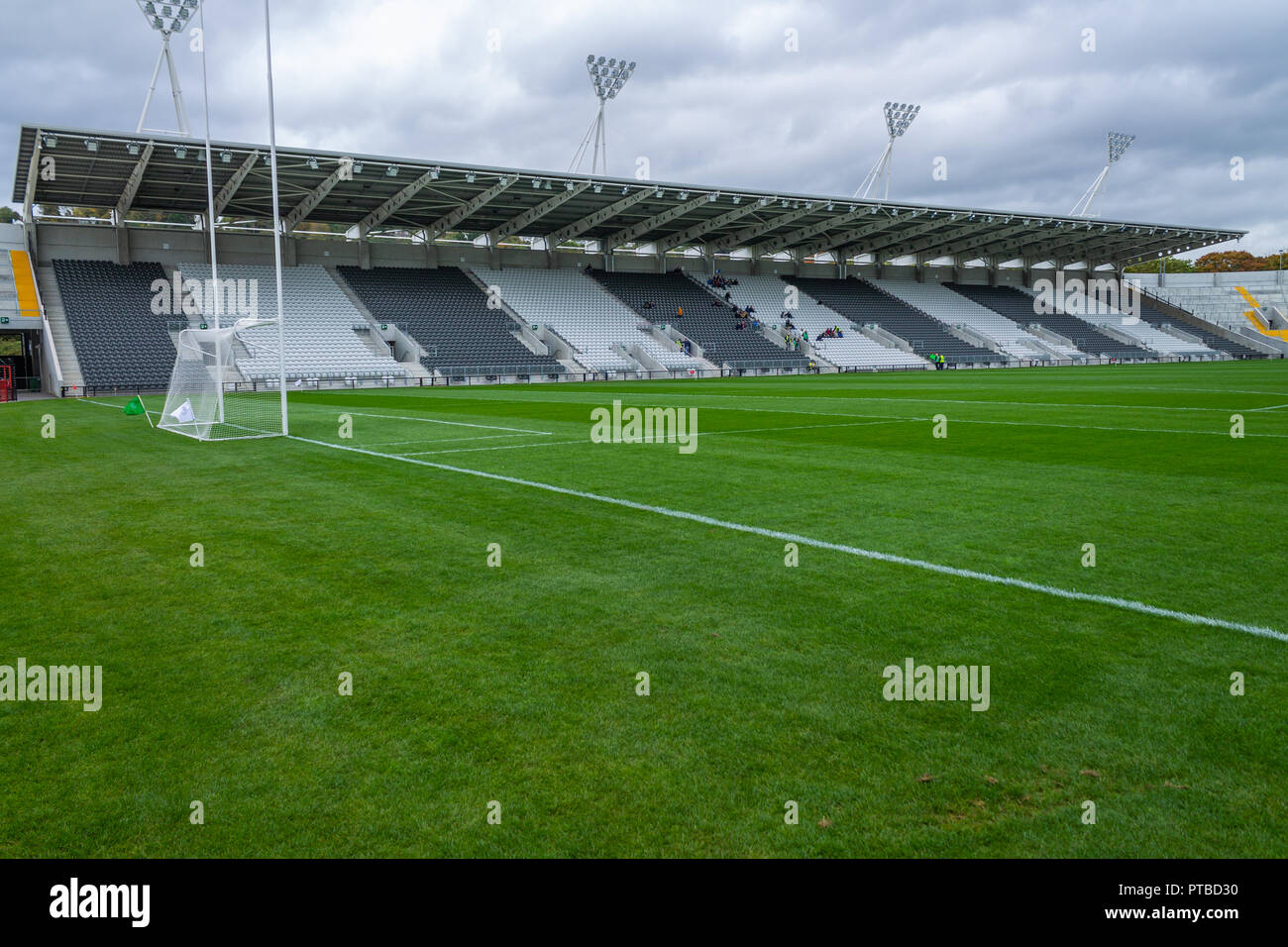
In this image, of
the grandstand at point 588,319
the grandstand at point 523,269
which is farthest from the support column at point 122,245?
the grandstand at point 588,319

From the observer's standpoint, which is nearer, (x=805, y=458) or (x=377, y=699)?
(x=377, y=699)

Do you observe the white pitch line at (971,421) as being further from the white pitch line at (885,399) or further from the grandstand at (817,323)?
the grandstand at (817,323)

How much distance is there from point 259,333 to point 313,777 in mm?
43881

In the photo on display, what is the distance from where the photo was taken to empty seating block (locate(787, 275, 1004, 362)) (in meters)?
58.4

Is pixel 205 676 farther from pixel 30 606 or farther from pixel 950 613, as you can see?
pixel 950 613

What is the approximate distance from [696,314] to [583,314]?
309 inches

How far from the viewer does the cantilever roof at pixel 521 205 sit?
122 feet

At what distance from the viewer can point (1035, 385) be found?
30.3m

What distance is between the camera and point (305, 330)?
142 feet
